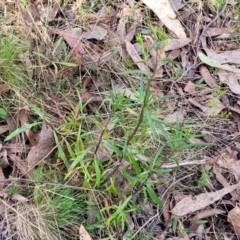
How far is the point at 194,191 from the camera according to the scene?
2074 millimetres

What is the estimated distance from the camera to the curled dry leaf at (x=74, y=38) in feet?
7.45

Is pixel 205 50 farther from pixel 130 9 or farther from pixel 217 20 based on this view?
pixel 130 9

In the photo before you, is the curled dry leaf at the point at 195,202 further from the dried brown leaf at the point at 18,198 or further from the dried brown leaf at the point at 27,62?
the dried brown leaf at the point at 27,62

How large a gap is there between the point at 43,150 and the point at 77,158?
23 centimetres

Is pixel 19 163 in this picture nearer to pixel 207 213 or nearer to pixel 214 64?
pixel 207 213

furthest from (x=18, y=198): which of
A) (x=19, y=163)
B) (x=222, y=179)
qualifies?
(x=222, y=179)

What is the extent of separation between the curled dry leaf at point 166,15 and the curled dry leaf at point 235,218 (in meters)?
0.91

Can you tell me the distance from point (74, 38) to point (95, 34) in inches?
4.4

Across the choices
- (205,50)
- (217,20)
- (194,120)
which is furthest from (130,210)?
(217,20)

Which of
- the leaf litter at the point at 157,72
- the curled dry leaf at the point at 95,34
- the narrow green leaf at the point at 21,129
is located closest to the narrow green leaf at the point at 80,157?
the leaf litter at the point at 157,72

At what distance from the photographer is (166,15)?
2.47m

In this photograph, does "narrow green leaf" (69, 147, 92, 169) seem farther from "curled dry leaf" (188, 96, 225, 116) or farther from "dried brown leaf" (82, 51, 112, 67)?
"curled dry leaf" (188, 96, 225, 116)

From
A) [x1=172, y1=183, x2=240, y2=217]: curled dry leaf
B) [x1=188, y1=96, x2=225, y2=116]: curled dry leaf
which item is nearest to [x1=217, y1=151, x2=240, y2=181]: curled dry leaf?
[x1=172, y1=183, x2=240, y2=217]: curled dry leaf

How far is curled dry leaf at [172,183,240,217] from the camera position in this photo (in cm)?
201
